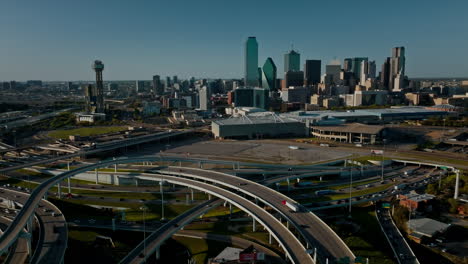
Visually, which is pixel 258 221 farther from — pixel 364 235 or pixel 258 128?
pixel 258 128

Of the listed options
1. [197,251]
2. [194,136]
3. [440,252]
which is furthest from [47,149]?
[440,252]

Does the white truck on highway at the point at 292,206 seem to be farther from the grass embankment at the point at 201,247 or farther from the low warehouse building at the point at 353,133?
the low warehouse building at the point at 353,133

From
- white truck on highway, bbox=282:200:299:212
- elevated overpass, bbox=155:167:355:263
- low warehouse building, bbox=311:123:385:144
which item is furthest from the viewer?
low warehouse building, bbox=311:123:385:144

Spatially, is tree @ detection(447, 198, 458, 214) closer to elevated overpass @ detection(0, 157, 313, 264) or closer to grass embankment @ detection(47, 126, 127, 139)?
elevated overpass @ detection(0, 157, 313, 264)

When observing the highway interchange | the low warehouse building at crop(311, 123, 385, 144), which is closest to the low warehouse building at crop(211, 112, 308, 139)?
the low warehouse building at crop(311, 123, 385, 144)

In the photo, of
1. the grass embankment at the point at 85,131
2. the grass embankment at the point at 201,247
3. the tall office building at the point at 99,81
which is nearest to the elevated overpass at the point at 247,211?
the grass embankment at the point at 201,247

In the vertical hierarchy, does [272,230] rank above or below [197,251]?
above

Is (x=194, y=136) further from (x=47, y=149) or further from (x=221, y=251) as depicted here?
(x=221, y=251)

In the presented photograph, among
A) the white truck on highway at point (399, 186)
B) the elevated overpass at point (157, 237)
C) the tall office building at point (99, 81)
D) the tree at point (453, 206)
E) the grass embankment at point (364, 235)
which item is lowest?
the grass embankment at point (364, 235)
